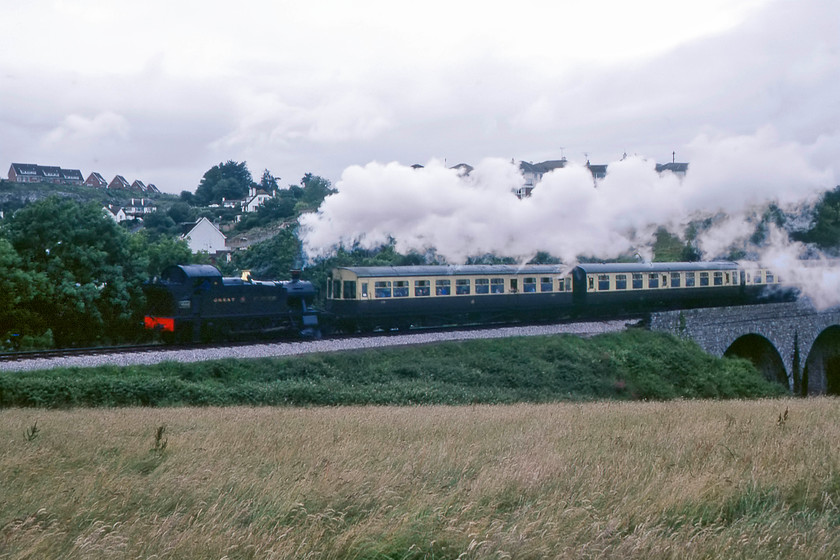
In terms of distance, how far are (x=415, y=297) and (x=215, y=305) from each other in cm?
748

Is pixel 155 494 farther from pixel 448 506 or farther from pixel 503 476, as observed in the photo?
pixel 503 476

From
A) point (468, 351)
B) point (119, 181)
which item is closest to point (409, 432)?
point (468, 351)

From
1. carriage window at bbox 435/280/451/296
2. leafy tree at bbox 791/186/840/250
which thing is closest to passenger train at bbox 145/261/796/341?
carriage window at bbox 435/280/451/296

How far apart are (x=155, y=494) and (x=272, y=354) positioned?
55.8ft

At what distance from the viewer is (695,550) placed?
5.00 metres

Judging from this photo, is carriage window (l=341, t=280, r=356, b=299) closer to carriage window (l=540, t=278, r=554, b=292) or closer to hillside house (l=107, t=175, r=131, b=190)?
carriage window (l=540, t=278, r=554, b=292)

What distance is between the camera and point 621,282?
3375 centimetres

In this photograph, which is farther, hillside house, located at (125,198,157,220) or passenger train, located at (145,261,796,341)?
hillside house, located at (125,198,157,220)

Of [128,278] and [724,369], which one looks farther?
[128,278]

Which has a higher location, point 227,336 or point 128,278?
point 128,278

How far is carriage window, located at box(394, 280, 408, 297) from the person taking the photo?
1075 inches

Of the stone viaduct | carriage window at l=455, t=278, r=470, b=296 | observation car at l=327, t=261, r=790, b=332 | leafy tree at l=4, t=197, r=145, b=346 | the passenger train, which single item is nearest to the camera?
the passenger train

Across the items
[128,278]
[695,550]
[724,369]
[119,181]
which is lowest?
[724,369]

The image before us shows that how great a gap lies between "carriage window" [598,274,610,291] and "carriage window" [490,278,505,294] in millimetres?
5555
